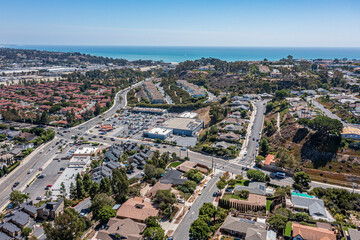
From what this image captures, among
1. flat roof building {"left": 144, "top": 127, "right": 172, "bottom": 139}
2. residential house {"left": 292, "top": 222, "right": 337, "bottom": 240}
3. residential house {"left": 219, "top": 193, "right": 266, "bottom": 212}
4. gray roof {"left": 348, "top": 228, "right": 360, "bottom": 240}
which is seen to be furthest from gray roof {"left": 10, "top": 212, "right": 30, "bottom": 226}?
gray roof {"left": 348, "top": 228, "right": 360, "bottom": 240}

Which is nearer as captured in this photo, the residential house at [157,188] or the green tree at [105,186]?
the green tree at [105,186]

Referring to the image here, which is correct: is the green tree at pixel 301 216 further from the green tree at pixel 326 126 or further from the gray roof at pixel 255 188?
the green tree at pixel 326 126

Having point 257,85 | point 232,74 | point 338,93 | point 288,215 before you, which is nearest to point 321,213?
point 288,215

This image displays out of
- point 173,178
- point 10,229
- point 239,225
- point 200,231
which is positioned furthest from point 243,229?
point 10,229

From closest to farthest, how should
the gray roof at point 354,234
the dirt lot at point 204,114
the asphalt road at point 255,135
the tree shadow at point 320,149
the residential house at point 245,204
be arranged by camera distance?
the gray roof at point 354,234 < the residential house at point 245,204 < the tree shadow at point 320,149 < the asphalt road at point 255,135 < the dirt lot at point 204,114

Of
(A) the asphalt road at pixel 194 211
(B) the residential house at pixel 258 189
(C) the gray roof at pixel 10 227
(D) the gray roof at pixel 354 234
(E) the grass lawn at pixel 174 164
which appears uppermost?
(D) the gray roof at pixel 354 234

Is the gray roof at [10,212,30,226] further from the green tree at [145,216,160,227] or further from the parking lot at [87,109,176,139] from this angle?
the parking lot at [87,109,176,139]

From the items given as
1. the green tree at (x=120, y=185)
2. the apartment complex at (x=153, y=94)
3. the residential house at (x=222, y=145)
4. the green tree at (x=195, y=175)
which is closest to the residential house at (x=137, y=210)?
the green tree at (x=120, y=185)

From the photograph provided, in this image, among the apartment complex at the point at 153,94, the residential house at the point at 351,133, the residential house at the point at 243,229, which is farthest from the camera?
the apartment complex at the point at 153,94

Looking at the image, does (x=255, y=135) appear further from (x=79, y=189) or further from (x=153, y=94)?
(x=153, y=94)
